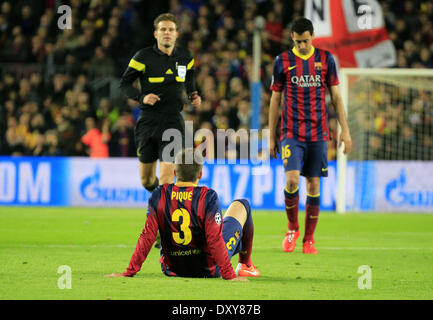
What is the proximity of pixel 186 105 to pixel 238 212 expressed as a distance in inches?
378

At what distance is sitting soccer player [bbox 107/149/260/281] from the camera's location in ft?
17.5

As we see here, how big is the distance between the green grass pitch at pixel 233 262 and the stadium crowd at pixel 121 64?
3381 mm

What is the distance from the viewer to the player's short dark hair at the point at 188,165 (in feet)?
17.6

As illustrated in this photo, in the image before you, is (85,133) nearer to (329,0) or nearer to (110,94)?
(110,94)

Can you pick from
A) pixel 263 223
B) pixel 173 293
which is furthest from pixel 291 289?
pixel 263 223

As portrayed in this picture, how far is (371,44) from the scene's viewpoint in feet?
51.3

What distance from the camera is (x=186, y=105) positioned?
15289 mm

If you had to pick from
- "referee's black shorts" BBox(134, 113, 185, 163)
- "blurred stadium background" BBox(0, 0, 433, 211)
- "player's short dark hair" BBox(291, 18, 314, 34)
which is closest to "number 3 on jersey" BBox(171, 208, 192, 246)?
"referee's black shorts" BBox(134, 113, 185, 163)

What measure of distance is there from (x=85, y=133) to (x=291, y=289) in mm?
11457

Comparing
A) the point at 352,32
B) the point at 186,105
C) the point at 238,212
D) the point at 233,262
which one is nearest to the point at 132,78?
the point at 233,262
